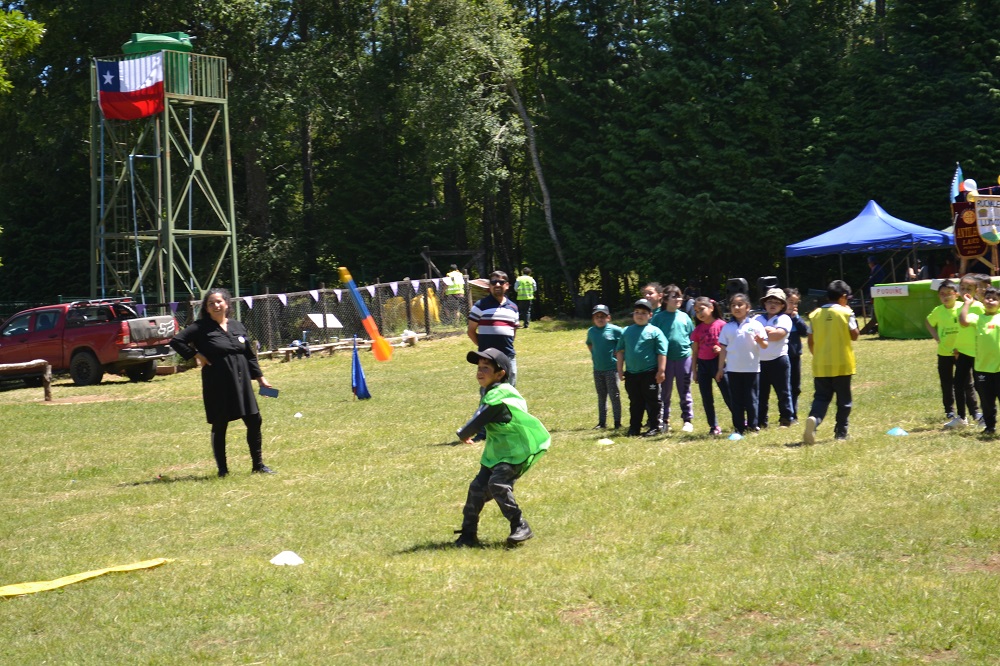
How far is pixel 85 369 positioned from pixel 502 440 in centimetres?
1984

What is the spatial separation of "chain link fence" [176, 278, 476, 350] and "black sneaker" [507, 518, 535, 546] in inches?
715

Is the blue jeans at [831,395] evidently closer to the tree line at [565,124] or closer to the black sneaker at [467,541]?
the black sneaker at [467,541]


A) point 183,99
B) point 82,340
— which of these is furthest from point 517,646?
point 183,99

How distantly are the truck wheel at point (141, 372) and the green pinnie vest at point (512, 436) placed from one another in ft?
63.8

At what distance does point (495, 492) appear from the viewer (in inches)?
332

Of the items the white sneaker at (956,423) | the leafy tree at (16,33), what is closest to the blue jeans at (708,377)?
the white sneaker at (956,423)

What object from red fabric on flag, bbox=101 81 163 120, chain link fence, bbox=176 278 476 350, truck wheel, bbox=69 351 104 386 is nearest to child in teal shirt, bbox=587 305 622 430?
chain link fence, bbox=176 278 476 350

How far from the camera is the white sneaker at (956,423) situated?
1306 centimetres

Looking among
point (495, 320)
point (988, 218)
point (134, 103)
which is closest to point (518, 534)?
point (495, 320)

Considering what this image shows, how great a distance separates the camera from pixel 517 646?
20.6ft

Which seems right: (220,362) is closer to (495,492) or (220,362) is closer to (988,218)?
(495,492)

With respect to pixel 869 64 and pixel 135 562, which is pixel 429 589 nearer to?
pixel 135 562

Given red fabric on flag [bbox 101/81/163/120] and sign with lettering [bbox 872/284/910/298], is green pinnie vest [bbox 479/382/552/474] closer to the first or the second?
sign with lettering [bbox 872/284/910/298]

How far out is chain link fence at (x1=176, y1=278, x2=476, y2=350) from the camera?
2955 centimetres
